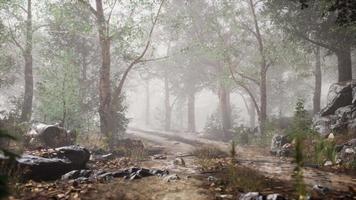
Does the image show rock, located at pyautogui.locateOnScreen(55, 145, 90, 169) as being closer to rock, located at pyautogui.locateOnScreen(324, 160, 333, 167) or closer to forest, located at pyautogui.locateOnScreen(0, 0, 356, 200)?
forest, located at pyautogui.locateOnScreen(0, 0, 356, 200)

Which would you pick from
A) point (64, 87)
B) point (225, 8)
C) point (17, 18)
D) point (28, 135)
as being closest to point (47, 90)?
point (64, 87)

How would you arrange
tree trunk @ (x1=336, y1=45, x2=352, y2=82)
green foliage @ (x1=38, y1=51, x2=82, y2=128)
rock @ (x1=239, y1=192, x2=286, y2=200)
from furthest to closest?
1. tree trunk @ (x1=336, y1=45, x2=352, y2=82)
2. green foliage @ (x1=38, y1=51, x2=82, y2=128)
3. rock @ (x1=239, y1=192, x2=286, y2=200)

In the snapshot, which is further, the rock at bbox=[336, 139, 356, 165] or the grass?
the grass

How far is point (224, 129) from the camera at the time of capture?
29.0m

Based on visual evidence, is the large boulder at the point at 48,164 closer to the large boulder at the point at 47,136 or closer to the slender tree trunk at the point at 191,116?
the large boulder at the point at 47,136

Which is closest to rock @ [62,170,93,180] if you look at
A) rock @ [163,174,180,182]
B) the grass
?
rock @ [163,174,180,182]

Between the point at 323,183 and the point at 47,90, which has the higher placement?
the point at 47,90

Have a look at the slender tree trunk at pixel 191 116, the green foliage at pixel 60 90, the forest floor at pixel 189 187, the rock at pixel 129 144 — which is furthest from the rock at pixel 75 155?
the slender tree trunk at pixel 191 116

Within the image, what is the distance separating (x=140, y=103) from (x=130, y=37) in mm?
72100

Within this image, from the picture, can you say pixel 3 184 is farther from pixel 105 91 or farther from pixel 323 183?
pixel 105 91

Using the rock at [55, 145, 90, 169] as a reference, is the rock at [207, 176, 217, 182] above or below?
below

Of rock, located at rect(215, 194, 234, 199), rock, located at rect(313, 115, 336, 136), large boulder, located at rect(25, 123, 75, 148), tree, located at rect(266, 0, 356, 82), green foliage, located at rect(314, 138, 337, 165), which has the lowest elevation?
rock, located at rect(215, 194, 234, 199)

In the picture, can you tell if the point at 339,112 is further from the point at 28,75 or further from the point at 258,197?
the point at 28,75

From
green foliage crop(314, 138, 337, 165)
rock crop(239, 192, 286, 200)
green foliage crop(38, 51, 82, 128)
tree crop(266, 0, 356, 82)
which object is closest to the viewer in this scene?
rock crop(239, 192, 286, 200)
